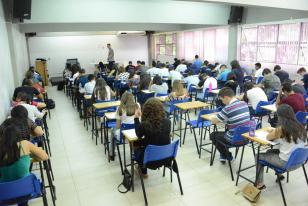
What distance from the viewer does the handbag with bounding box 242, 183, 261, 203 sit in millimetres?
3309

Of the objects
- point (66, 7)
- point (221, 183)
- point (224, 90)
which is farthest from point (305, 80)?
point (66, 7)

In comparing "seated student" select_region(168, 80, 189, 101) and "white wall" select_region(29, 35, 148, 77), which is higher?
"white wall" select_region(29, 35, 148, 77)

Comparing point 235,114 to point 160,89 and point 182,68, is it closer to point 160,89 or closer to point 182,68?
point 160,89

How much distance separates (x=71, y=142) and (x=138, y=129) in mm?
2830

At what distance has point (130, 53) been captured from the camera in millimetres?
17266

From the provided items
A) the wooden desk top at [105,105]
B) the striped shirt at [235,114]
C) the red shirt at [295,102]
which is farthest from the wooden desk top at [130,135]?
the red shirt at [295,102]

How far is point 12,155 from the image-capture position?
2.56m

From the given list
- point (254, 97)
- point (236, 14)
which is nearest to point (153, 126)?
point (254, 97)

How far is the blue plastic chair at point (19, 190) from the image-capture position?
8.02 feet

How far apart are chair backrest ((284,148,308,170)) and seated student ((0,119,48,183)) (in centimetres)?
287

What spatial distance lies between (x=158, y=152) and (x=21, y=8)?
610 centimetres

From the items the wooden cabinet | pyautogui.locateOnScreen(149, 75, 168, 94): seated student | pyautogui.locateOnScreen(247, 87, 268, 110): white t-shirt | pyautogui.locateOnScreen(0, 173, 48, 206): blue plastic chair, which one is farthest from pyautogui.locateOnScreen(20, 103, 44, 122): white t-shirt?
the wooden cabinet

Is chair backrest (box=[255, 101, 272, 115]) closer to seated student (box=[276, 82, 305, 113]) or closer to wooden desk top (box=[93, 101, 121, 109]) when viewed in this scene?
seated student (box=[276, 82, 305, 113])

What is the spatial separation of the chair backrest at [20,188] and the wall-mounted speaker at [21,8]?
5.98 m
